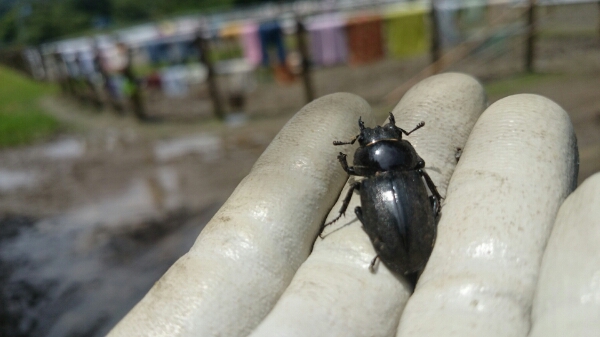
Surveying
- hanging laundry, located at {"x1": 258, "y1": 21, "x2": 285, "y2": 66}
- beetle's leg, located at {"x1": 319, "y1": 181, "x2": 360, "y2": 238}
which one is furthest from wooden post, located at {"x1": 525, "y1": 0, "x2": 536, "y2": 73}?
beetle's leg, located at {"x1": 319, "y1": 181, "x2": 360, "y2": 238}

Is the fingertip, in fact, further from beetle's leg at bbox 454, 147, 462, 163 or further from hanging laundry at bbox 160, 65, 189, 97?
hanging laundry at bbox 160, 65, 189, 97

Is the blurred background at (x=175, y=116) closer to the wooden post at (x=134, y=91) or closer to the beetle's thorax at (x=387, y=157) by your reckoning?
the wooden post at (x=134, y=91)

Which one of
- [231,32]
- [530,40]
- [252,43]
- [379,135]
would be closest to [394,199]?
[379,135]

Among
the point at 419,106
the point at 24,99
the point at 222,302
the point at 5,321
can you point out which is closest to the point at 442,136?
the point at 419,106

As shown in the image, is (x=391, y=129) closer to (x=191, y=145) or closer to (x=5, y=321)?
(x=5, y=321)

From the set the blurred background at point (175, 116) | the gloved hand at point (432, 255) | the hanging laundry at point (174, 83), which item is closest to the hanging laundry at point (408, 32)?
the blurred background at point (175, 116)
